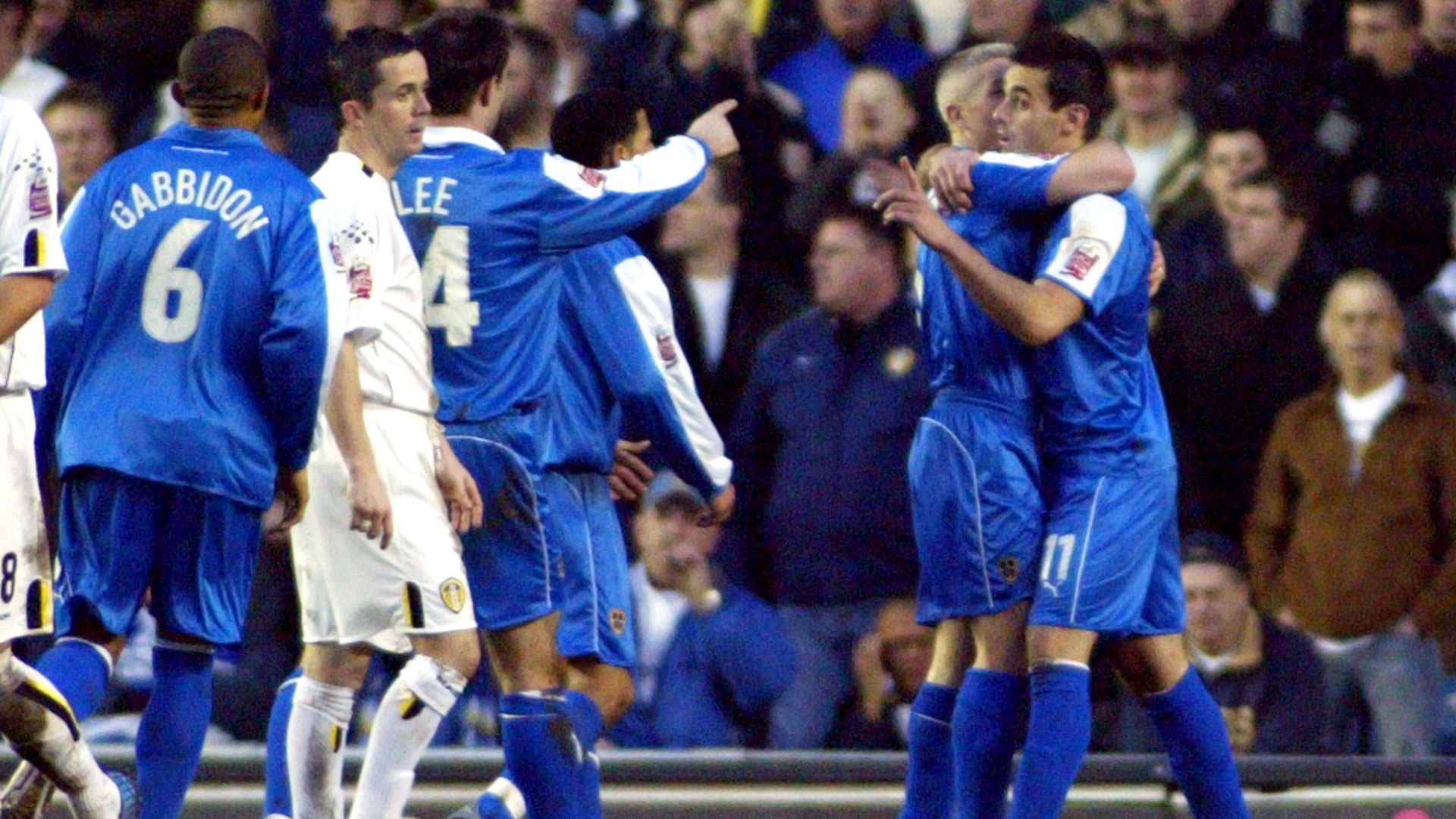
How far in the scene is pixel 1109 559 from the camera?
613 centimetres

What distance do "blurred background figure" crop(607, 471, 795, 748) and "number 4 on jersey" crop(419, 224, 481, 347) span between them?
198 cm

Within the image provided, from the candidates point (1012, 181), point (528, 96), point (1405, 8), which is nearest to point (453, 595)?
point (1012, 181)

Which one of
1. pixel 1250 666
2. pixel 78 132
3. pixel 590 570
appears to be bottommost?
pixel 1250 666

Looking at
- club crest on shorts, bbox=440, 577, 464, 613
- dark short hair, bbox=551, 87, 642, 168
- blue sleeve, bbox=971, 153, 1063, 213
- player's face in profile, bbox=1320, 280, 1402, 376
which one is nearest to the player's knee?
club crest on shorts, bbox=440, 577, 464, 613

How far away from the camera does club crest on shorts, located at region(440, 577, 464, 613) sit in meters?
6.07

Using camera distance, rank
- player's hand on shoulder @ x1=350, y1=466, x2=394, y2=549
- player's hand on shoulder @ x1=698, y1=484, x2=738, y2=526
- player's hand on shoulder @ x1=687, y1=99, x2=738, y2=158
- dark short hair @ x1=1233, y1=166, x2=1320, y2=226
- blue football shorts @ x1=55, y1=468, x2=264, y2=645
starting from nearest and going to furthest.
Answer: player's hand on shoulder @ x1=350, y1=466, x2=394, y2=549, blue football shorts @ x1=55, y1=468, x2=264, y2=645, player's hand on shoulder @ x1=687, y1=99, x2=738, y2=158, player's hand on shoulder @ x1=698, y1=484, x2=738, y2=526, dark short hair @ x1=1233, y1=166, x2=1320, y2=226

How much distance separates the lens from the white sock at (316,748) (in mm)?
6184

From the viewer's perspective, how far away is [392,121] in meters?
6.14

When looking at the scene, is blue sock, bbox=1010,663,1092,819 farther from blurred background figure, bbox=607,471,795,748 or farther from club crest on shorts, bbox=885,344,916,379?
club crest on shorts, bbox=885,344,916,379

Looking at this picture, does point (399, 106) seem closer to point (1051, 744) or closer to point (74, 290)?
point (74, 290)

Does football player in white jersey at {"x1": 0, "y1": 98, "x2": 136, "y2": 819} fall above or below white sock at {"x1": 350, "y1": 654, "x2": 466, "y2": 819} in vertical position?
above

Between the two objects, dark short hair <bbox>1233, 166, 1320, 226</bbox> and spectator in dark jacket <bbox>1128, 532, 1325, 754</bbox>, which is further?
dark short hair <bbox>1233, 166, 1320, 226</bbox>

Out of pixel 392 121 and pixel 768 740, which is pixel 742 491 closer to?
pixel 768 740

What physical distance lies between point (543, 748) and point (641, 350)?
1.08 meters
